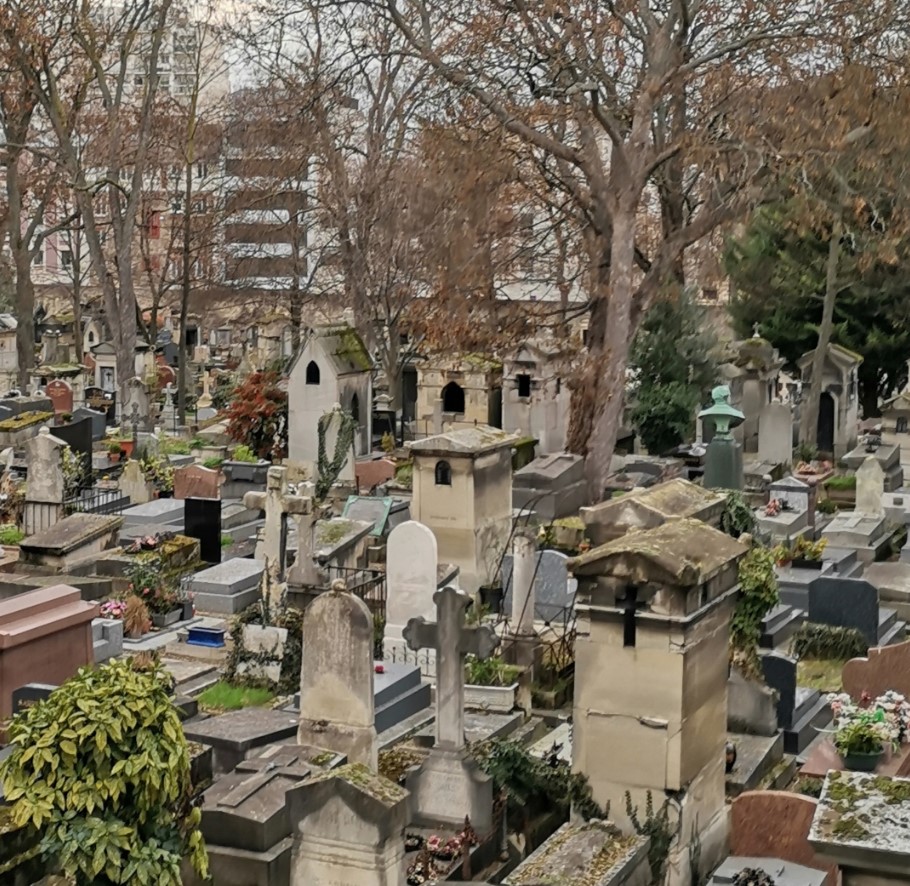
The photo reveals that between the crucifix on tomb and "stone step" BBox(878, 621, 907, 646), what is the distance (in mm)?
5857

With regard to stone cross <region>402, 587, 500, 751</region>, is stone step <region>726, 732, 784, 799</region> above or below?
below

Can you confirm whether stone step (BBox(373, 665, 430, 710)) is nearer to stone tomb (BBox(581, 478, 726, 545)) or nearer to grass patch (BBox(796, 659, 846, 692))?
stone tomb (BBox(581, 478, 726, 545))

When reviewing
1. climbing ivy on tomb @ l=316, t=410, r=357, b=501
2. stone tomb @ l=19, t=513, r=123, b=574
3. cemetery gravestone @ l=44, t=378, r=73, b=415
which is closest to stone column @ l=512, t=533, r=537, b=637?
stone tomb @ l=19, t=513, r=123, b=574

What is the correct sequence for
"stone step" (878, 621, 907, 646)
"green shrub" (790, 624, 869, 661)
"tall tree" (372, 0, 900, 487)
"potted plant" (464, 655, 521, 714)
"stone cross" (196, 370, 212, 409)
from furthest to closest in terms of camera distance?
"stone cross" (196, 370, 212, 409)
"tall tree" (372, 0, 900, 487)
"stone step" (878, 621, 907, 646)
"green shrub" (790, 624, 869, 661)
"potted plant" (464, 655, 521, 714)

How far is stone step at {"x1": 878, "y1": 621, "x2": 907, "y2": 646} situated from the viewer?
51.7 ft

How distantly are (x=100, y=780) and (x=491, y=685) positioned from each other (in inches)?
218

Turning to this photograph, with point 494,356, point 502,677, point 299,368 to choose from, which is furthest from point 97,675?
point 494,356

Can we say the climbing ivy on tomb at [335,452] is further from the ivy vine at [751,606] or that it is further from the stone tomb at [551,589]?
the ivy vine at [751,606]

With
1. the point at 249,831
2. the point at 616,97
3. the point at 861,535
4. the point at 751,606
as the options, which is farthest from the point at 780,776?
the point at 616,97

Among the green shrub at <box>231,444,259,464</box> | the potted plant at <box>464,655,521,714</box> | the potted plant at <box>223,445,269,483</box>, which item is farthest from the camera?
the green shrub at <box>231,444,259,464</box>

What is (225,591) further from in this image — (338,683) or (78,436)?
(78,436)

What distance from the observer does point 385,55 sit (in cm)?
2019

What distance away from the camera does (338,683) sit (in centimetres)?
1034

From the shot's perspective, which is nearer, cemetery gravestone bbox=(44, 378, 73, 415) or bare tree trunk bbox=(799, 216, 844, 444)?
bare tree trunk bbox=(799, 216, 844, 444)
